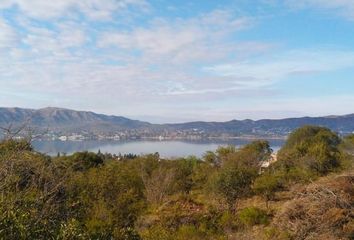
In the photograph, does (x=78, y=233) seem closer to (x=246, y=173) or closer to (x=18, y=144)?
(x=18, y=144)

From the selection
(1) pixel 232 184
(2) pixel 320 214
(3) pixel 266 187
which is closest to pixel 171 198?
(1) pixel 232 184

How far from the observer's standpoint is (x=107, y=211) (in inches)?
625

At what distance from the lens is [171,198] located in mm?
28172

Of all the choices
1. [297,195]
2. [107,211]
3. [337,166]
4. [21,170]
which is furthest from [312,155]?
[21,170]

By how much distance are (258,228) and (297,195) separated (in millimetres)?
2169

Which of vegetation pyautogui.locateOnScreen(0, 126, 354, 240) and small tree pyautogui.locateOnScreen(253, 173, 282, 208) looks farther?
small tree pyautogui.locateOnScreen(253, 173, 282, 208)

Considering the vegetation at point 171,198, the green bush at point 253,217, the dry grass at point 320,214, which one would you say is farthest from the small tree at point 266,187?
the dry grass at point 320,214

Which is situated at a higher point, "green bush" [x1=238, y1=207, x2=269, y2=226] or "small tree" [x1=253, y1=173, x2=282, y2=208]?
"small tree" [x1=253, y1=173, x2=282, y2=208]

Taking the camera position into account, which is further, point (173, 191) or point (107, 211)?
point (173, 191)

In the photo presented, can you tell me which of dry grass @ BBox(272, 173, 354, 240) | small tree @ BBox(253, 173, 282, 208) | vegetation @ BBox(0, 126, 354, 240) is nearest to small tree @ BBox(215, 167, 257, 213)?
vegetation @ BBox(0, 126, 354, 240)

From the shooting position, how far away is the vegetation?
728cm

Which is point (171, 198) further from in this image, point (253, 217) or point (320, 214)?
point (320, 214)

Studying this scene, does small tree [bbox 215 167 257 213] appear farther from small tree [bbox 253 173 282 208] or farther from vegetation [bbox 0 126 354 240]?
small tree [bbox 253 173 282 208]

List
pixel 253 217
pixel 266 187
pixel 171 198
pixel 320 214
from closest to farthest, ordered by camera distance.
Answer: pixel 320 214
pixel 253 217
pixel 266 187
pixel 171 198
